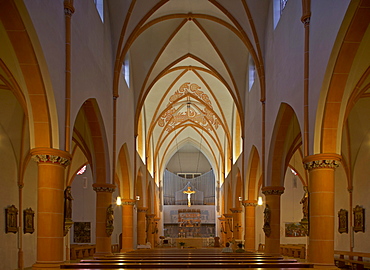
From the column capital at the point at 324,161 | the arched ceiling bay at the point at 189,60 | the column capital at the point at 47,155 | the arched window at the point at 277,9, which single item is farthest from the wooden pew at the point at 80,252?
the column capital at the point at 324,161

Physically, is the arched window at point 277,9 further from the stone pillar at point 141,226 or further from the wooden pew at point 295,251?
the stone pillar at point 141,226

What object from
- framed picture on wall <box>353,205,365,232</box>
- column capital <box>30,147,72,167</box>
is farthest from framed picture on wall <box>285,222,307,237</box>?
column capital <box>30,147,72,167</box>

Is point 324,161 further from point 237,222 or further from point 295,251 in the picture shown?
point 237,222

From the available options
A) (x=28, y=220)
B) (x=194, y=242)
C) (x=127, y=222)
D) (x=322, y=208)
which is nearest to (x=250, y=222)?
(x=127, y=222)

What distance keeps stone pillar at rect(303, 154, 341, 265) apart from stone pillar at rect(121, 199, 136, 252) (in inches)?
539

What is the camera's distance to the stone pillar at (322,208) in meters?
12.0

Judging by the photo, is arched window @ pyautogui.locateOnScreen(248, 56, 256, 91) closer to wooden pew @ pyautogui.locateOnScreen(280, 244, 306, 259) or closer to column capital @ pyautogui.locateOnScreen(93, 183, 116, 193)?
wooden pew @ pyautogui.locateOnScreen(280, 244, 306, 259)

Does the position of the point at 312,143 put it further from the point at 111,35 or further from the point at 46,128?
the point at 111,35

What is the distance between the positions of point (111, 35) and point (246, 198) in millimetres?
10602

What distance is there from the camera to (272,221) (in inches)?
723

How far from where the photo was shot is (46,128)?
36.8 ft

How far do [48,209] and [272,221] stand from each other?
9.60 metres

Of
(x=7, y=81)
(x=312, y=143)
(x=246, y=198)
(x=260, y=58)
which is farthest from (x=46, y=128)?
(x=246, y=198)

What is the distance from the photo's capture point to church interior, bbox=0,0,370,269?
1123 centimetres
